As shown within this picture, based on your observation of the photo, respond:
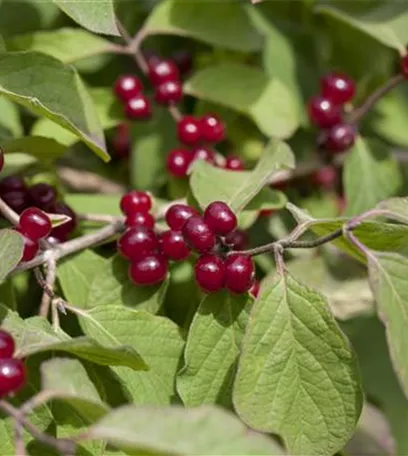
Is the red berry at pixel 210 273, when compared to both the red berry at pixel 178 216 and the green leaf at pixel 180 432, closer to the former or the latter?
the red berry at pixel 178 216

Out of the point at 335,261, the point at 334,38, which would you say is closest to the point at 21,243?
the point at 335,261

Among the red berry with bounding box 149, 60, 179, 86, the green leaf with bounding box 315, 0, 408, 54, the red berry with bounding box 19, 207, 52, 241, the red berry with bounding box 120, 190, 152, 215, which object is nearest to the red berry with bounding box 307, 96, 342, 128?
the green leaf with bounding box 315, 0, 408, 54

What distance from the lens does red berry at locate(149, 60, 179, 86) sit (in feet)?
5.40

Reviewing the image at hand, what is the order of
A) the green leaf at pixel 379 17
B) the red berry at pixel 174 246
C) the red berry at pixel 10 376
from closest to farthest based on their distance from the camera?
the red berry at pixel 10 376
the red berry at pixel 174 246
the green leaf at pixel 379 17

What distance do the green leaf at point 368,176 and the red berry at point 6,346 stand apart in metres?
0.81

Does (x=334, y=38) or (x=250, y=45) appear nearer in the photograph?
(x=250, y=45)

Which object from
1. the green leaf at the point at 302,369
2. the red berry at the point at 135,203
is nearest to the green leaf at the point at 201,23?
the red berry at the point at 135,203

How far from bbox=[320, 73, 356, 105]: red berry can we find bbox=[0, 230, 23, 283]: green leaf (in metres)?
0.77

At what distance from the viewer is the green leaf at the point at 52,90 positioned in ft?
4.01

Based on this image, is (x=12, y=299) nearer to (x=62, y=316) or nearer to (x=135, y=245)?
(x=62, y=316)

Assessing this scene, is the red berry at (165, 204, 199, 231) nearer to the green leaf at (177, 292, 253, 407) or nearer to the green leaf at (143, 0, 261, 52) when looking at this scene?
the green leaf at (177, 292, 253, 407)

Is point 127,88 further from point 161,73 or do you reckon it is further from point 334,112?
point 334,112

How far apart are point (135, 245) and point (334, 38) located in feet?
2.71

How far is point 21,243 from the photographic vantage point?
3.61 feet
